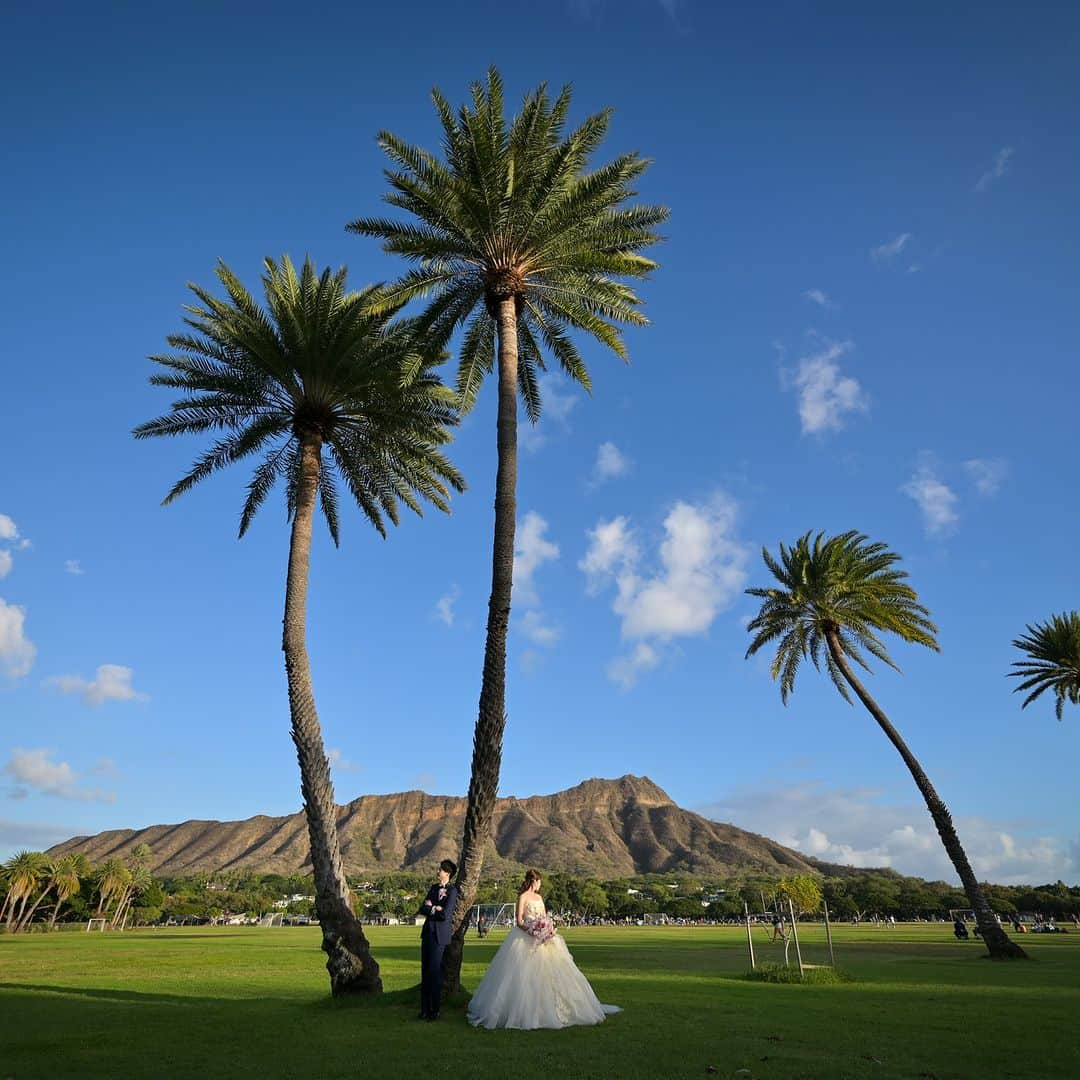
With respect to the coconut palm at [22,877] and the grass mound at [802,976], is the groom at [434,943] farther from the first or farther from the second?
the coconut palm at [22,877]

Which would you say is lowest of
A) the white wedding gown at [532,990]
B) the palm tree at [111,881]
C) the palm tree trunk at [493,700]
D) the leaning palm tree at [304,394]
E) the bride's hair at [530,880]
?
the palm tree at [111,881]

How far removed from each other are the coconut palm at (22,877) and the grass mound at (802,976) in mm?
95284

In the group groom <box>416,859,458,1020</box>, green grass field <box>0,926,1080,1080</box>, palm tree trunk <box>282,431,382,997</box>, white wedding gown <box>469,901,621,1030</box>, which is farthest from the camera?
palm tree trunk <box>282,431,382,997</box>

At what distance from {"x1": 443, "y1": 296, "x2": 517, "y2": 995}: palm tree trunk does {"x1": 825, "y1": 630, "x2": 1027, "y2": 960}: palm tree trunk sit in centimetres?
2450

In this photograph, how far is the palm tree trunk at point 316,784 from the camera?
49.3ft

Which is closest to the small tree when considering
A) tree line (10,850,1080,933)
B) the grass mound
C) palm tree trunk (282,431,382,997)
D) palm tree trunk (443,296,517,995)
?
the grass mound

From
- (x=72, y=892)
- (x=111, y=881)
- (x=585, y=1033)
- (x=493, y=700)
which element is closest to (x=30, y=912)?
(x=72, y=892)

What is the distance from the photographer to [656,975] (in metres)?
21.7

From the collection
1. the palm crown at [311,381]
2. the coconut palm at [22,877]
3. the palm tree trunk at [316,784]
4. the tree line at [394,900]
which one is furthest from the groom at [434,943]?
the coconut palm at [22,877]

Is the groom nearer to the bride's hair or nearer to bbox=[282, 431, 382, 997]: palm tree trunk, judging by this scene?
the bride's hair

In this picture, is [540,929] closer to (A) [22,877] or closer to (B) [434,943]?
(B) [434,943]

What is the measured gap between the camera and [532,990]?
11414 mm

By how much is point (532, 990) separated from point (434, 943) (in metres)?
1.72

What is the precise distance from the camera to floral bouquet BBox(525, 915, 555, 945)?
1177 cm
